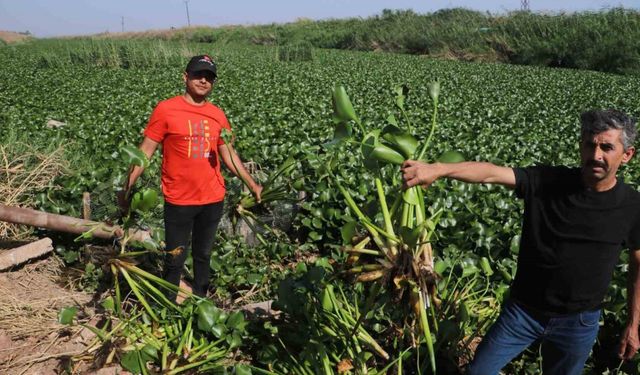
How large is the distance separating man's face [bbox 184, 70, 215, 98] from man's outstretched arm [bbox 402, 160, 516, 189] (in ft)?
4.69

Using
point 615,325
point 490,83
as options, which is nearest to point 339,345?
point 615,325

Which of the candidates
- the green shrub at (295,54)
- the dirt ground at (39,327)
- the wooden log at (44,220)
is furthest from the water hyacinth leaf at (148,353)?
the green shrub at (295,54)

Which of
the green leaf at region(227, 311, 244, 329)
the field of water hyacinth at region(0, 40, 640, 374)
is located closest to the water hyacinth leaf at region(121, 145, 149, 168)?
the field of water hyacinth at region(0, 40, 640, 374)

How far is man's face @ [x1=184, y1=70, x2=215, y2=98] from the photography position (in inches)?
111

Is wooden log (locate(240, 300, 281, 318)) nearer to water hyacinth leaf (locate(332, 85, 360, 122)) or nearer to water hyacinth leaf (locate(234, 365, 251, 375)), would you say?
water hyacinth leaf (locate(234, 365, 251, 375))

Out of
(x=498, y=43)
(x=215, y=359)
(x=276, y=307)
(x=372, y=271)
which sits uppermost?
(x=498, y=43)

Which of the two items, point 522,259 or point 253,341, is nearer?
point 522,259

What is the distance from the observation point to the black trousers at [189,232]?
2.95 meters

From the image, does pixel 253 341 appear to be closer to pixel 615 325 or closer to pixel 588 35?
pixel 615 325

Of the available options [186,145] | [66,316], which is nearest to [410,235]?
[186,145]

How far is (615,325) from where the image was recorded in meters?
2.68

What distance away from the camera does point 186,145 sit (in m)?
2.89

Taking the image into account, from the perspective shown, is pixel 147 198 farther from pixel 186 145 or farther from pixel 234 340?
pixel 234 340

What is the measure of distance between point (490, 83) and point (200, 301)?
11703mm
